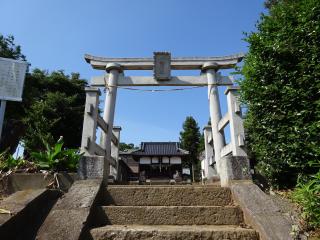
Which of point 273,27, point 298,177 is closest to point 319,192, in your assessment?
point 298,177

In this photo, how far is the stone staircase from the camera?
273 cm

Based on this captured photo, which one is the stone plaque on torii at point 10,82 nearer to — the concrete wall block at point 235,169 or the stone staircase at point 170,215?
the stone staircase at point 170,215

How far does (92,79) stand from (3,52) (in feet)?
47.7

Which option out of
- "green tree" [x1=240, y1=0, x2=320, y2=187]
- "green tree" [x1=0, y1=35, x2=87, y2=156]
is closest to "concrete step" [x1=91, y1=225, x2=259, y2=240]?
"green tree" [x1=240, y1=0, x2=320, y2=187]

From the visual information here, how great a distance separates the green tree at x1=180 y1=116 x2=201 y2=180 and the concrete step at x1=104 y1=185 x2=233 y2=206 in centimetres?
3023

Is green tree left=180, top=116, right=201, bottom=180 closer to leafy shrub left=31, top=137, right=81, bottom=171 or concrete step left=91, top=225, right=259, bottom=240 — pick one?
leafy shrub left=31, top=137, right=81, bottom=171

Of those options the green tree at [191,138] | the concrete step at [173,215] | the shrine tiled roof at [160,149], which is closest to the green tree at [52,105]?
the shrine tiled roof at [160,149]

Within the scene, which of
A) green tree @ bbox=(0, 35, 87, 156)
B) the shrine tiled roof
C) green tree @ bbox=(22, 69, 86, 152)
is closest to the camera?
green tree @ bbox=(22, 69, 86, 152)

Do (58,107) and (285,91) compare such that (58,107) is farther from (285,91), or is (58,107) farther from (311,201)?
(311,201)

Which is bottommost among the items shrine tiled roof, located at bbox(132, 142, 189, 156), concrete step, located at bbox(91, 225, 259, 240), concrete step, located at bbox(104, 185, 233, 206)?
concrete step, located at bbox(91, 225, 259, 240)

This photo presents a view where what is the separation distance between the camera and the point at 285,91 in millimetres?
3852

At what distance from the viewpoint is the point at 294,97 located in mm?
3764

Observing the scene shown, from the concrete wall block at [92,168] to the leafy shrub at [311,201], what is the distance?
8.72ft

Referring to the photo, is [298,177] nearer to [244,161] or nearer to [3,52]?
[244,161]
